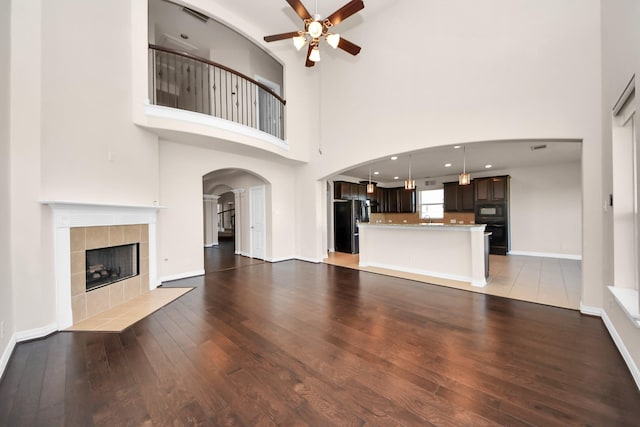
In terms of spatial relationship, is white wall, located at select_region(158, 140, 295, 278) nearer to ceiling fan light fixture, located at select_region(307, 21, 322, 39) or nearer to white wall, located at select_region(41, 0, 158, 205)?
white wall, located at select_region(41, 0, 158, 205)

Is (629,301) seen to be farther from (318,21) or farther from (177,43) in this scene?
(177,43)

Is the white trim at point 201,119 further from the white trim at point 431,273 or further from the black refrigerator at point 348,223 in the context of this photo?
the white trim at point 431,273

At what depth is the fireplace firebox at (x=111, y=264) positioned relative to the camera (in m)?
3.05

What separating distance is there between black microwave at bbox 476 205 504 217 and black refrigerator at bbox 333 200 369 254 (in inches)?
139

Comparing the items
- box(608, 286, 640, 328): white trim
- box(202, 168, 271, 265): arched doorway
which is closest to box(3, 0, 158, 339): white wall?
box(202, 168, 271, 265): arched doorway

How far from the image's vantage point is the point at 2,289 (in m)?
2.03

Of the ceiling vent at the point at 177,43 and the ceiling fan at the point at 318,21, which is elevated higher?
the ceiling vent at the point at 177,43

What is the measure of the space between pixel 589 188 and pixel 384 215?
6.56 metres

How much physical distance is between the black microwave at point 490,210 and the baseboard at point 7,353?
956cm

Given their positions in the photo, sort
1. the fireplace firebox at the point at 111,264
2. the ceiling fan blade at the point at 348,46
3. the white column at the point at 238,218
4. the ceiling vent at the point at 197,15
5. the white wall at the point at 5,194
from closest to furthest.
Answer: the white wall at the point at 5,194 → the fireplace firebox at the point at 111,264 → the ceiling fan blade at the point at 348,46 → the ceiling vent at the point at 197,15 → the white column at the point at 238,218

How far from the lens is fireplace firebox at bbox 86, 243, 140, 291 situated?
10.0ft

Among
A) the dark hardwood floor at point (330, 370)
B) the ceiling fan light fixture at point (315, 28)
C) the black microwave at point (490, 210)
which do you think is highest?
the ceiling fan light fixture at point (315, 28)

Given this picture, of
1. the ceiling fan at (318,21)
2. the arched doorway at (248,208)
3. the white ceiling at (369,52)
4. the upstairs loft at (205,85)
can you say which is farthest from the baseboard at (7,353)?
the white ceiling at (369,52)

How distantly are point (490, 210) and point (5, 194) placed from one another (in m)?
9.70
